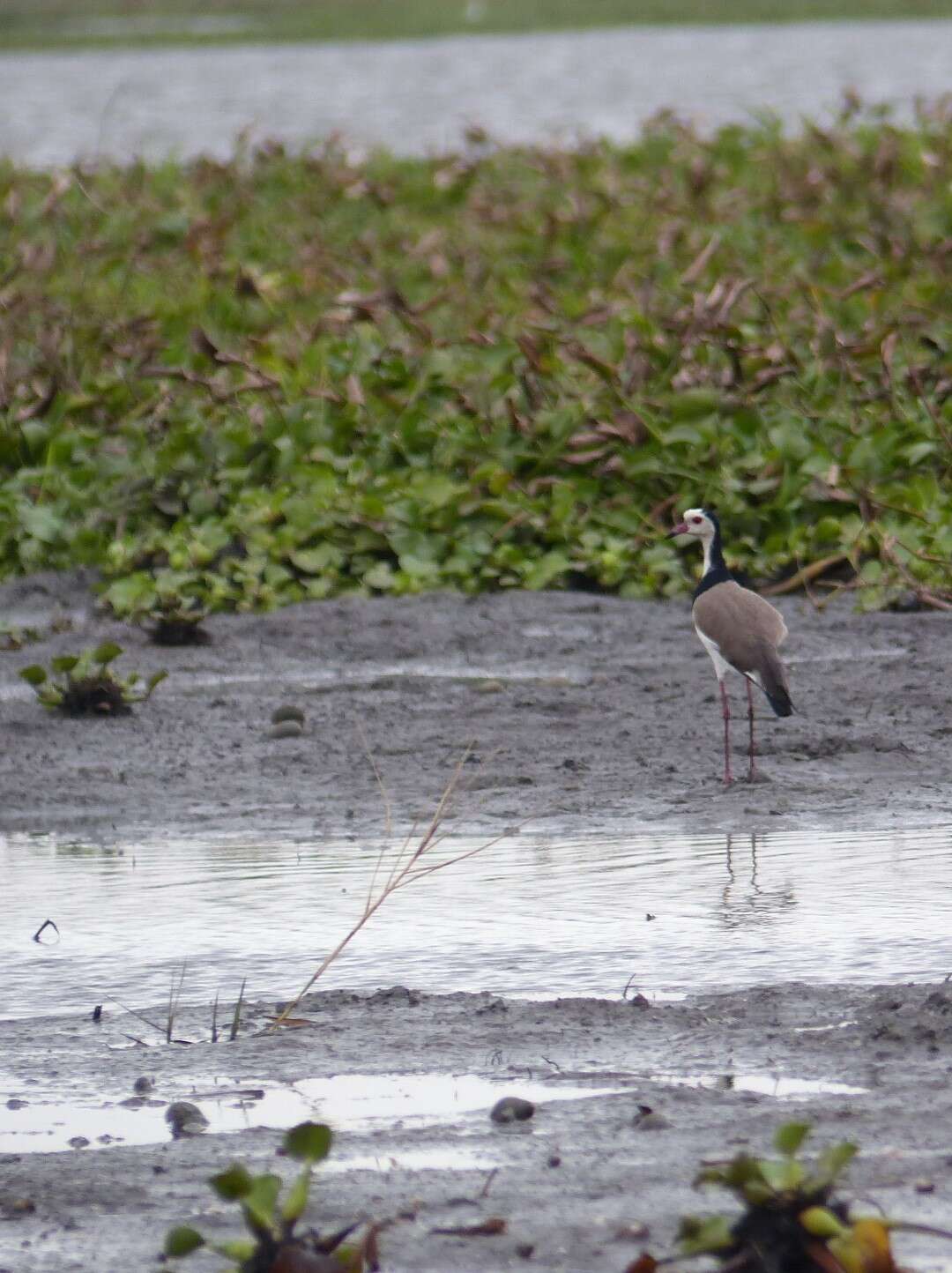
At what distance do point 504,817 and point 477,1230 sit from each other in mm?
3101

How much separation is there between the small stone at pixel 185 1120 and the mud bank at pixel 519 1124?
38mm

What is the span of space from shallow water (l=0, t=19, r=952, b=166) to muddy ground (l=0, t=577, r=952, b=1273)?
10712mm

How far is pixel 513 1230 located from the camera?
11.7 feet

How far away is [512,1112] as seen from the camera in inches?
160

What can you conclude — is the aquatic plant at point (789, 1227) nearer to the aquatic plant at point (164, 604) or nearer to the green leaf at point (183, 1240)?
the green leaf at point (183, 1240)

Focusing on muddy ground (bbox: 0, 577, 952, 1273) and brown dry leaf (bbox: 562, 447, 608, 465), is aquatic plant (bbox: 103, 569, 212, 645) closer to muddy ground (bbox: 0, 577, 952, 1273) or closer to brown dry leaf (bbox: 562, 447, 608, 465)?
muddy ground (bbox: 0, 577, 952, 1273)

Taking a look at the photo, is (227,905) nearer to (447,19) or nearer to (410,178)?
(410,178)

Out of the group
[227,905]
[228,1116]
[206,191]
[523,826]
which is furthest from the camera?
[206,191]

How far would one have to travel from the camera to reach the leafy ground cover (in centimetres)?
984

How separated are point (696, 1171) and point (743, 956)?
1402 mm

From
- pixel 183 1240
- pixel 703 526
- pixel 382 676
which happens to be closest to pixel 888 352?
pixel 703 526

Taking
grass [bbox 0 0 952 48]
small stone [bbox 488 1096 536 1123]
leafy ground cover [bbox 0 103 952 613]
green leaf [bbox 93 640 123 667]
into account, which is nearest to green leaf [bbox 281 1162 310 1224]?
small stone [bbox 488 1096 536 1123]

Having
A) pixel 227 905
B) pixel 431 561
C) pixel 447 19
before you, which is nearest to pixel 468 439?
pixel 431 561

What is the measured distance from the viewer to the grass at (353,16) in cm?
6072
